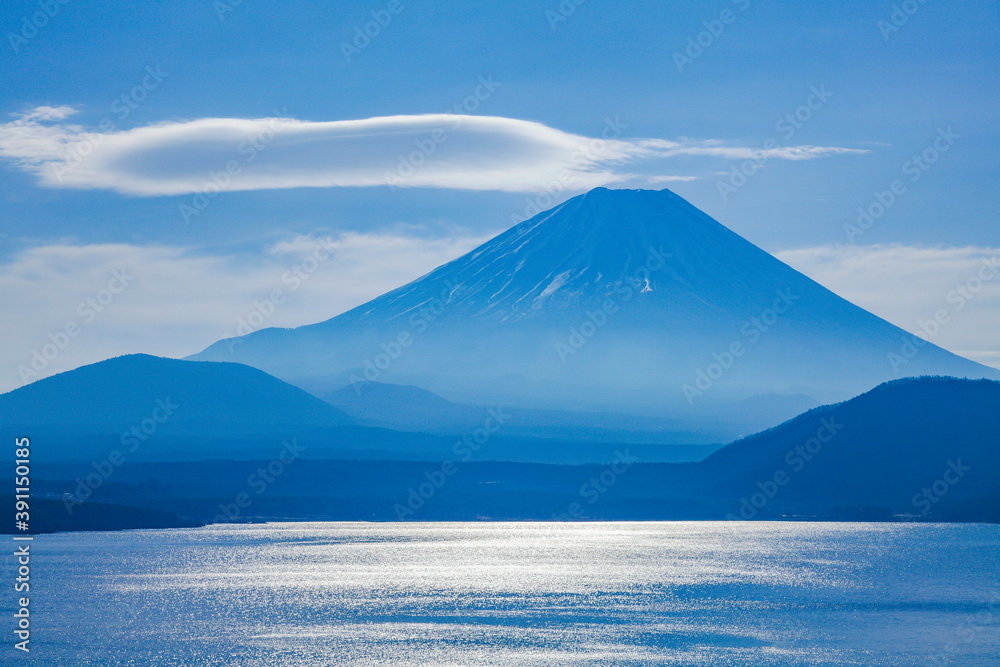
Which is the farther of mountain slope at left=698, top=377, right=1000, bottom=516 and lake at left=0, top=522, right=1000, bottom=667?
mountain slope at left=698, top=377, right=1000, bottom=516

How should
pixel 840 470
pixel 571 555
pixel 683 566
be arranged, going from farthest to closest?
pixel 840 470 < pixel 571 555 < pixel 683 566

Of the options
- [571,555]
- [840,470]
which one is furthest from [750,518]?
[571,555]

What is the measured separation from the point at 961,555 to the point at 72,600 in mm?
82053

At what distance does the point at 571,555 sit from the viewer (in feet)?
461

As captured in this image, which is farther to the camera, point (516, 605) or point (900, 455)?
point (900, 455)

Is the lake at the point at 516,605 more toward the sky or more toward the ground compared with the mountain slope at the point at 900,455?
more toward the ground

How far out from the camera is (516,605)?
3595 inches

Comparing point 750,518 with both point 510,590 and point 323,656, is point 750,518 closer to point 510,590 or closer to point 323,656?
point 510,590

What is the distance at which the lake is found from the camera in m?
69.8

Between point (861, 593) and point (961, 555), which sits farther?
point (961, 555)

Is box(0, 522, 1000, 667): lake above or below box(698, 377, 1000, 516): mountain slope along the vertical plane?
below

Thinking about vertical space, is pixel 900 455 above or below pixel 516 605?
above

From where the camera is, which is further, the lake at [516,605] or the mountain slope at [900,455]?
the mountain slope at [900,455]

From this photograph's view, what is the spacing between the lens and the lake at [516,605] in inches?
2746
